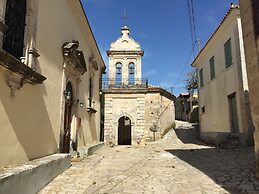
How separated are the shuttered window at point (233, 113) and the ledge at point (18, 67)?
9098mm

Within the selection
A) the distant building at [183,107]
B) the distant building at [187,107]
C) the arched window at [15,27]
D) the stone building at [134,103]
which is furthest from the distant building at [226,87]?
the distant building at [183,107]

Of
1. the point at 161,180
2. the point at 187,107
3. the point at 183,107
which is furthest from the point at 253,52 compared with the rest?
the point at 183,107

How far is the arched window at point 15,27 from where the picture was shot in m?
4.39

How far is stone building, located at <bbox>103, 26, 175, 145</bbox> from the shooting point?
18.8m

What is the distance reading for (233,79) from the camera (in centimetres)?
1074

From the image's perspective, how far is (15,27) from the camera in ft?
15.3

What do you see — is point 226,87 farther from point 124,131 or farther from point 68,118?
point 124,131

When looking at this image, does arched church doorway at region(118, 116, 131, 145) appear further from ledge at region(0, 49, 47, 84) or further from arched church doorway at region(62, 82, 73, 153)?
ledge at region(0, 49, 47, 84)

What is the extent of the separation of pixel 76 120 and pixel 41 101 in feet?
11.1

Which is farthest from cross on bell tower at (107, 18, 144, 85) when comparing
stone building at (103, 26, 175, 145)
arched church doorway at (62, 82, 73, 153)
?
arched church doorway at (62, 82, 73, 153)

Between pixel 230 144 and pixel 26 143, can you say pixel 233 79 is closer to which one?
pixel 230 144

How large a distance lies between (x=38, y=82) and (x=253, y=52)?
4.60 m

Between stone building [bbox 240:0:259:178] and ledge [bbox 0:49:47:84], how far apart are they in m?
4.45

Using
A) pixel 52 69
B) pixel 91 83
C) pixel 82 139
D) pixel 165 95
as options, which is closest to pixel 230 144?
pixel 82 139
